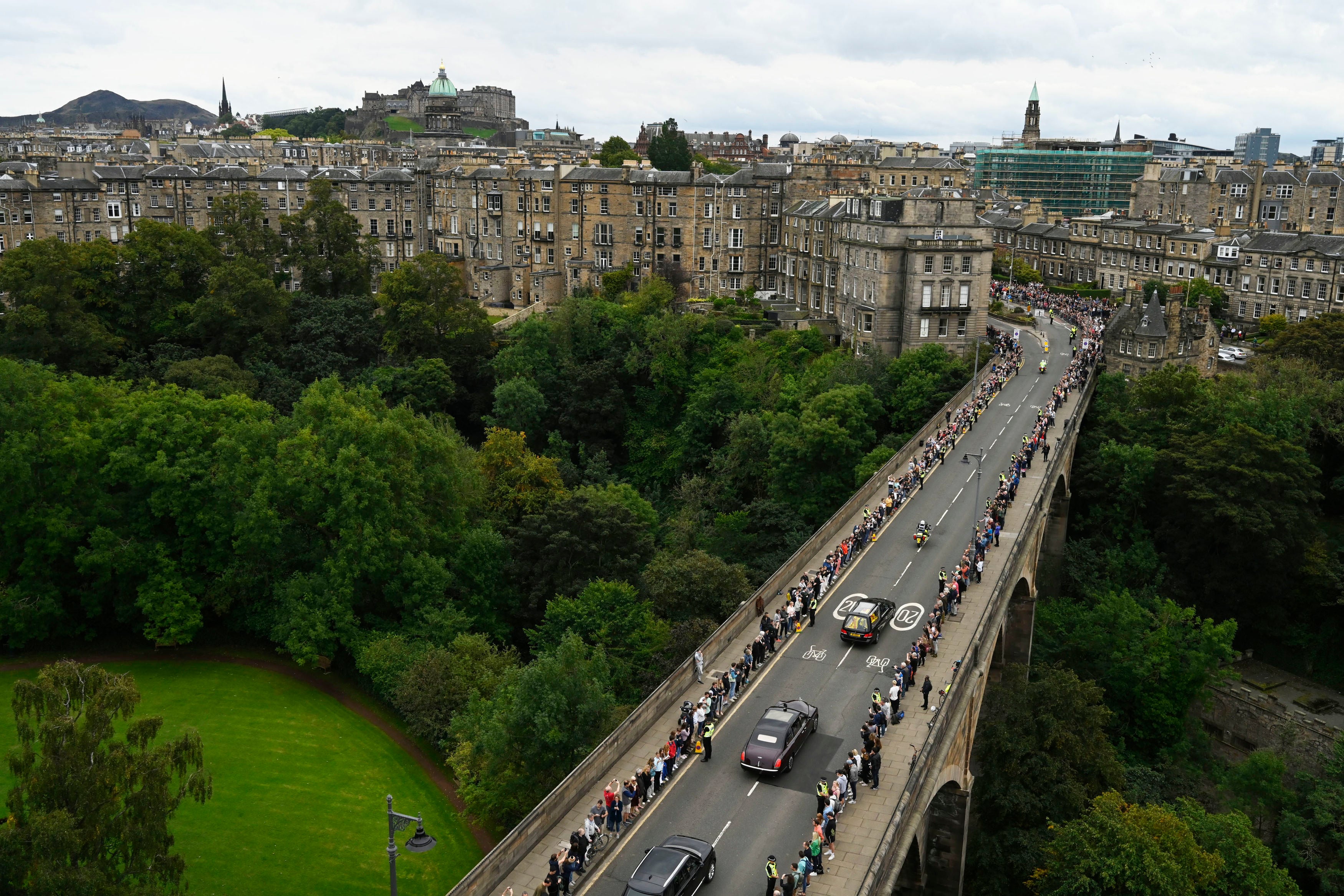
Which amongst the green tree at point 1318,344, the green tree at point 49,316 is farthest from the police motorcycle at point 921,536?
the green tree at point 49,316

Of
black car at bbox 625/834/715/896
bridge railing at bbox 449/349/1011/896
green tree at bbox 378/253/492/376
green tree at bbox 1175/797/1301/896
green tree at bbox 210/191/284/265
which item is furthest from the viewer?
green tree at bbox 210/191/284/265

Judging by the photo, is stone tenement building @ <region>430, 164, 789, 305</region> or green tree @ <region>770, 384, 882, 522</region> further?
stone tenement building @ <region>430, 164, 789, 305</region>

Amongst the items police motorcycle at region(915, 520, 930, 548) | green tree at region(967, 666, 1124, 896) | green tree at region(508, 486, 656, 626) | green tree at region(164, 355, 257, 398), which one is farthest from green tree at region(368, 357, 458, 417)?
green tree at region(967, 666, 1124, 896)

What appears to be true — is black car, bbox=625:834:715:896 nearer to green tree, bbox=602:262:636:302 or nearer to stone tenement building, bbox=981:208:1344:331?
stone tenement building, bbox=981:208:1344:331

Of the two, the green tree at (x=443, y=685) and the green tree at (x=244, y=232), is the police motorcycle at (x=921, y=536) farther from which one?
the green tree at (x=244, y=232)

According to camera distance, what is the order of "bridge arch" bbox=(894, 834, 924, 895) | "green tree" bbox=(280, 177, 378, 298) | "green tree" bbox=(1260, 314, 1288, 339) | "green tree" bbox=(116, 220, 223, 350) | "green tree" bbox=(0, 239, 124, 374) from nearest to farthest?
"bridge arch" bbox=(894, 834, 924, 895)
"green tree" bbox=(0, 239, 124, 374)
"green tree" bbox=(116, 220, 223, 350)
"green tree" bbox=(1260, 314, 1288, 339)
"green tree" bbox=(280, 177, 378, 298)

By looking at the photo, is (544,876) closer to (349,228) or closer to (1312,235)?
(349,228)

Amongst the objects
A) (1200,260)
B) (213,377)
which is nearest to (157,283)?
(213,377)
